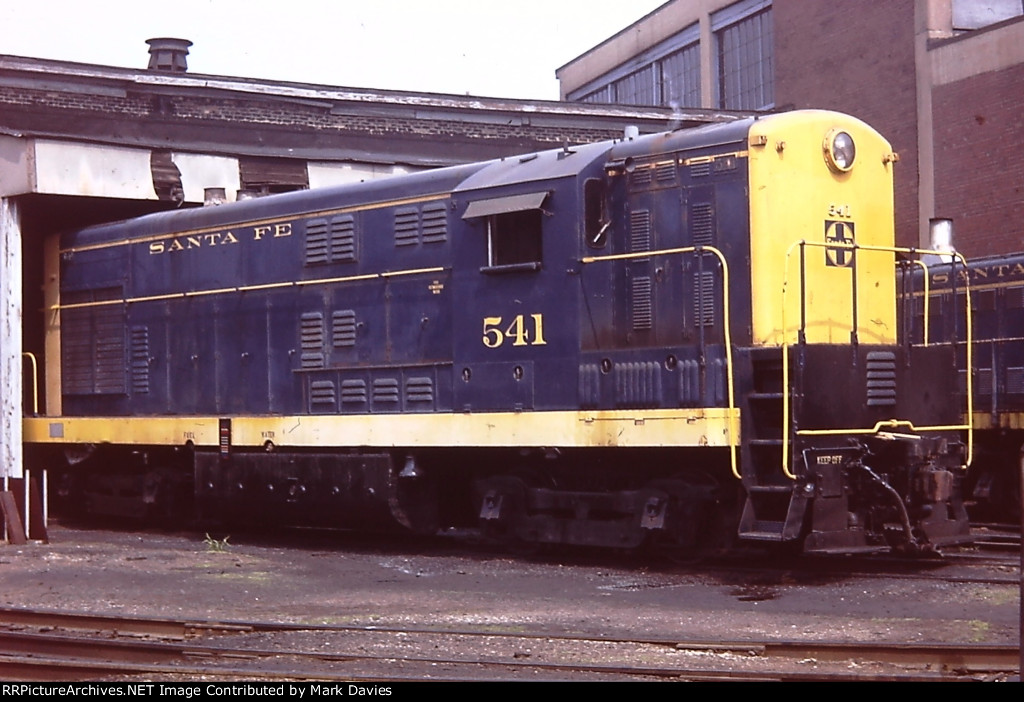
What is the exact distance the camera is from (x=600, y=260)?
38.0 ft

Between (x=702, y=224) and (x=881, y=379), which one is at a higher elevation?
(x=702, y=224)

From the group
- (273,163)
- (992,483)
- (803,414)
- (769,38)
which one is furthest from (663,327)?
(769,38)

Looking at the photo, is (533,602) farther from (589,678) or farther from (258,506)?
(258,506)

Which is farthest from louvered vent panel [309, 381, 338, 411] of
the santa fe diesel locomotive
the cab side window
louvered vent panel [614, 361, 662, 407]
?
louvered vent panel [614, 361, 662, 407]

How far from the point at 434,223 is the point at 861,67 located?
19067 millimetres

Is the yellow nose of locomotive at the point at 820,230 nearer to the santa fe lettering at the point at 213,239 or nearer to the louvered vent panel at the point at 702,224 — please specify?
the louvered vent panel at the point at 702,224

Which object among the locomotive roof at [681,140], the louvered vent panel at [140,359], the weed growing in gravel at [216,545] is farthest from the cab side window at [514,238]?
the louvered vent panel at [140,359]

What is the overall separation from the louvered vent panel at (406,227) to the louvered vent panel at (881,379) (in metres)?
4.21

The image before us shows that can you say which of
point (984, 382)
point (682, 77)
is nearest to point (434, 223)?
point (984, 382)

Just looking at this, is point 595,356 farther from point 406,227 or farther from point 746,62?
point 746,62

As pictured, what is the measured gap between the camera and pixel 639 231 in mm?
11531

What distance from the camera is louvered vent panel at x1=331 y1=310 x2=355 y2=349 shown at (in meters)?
13.6

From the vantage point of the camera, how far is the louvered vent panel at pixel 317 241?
45.4 feet

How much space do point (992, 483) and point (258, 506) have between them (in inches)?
311
